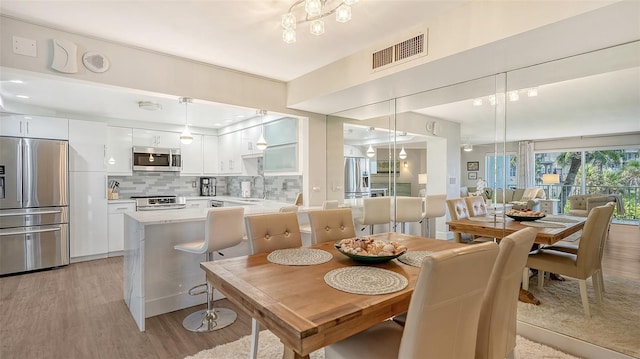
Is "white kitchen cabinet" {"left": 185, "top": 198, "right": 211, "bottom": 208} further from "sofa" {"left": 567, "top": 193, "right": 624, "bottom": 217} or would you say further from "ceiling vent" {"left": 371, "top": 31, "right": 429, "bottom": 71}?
"sofa" {"left": 567, "top": 193, "right": 624, "bottom": 217}

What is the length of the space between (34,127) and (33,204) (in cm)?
108

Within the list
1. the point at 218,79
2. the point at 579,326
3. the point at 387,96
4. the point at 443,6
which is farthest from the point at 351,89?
the point at 579,326

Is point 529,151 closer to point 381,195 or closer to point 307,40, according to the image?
point 381,195

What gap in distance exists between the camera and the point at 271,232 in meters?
2.21

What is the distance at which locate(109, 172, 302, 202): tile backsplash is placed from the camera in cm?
509

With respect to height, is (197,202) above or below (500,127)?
below

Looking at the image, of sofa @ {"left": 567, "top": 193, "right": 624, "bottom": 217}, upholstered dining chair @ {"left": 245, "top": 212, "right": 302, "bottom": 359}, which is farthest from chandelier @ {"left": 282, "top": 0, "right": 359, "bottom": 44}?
sofa @ {"left": 567, "top": 193, "right": 624, "bottom": 217}

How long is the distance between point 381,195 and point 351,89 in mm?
1512

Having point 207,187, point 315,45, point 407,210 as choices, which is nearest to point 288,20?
point 315,45

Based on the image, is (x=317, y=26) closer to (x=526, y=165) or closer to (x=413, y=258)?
(x=413, y=258)

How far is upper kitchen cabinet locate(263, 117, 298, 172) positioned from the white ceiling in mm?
1162

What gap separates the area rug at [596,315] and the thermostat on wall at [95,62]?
13.9ft

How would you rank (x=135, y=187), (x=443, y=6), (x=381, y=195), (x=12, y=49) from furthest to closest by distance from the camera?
1. (x=135, y=187)
2. (x=381, y=195)
3. (x=12, y=49)
4. (x=443, y=6)

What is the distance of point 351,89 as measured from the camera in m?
3.10
